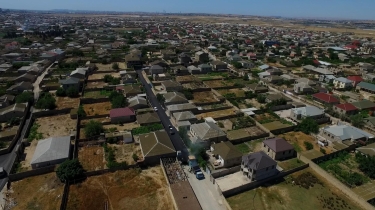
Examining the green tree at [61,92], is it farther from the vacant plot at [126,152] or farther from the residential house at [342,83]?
the residential house at [342,83]

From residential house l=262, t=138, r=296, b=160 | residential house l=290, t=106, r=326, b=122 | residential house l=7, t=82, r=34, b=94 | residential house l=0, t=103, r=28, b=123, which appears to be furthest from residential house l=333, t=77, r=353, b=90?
residential house l=7, t=82, r=34, b=94

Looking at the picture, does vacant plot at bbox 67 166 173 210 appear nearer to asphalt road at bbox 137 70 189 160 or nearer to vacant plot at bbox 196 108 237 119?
asphalt road at bbox 137 70 189 160

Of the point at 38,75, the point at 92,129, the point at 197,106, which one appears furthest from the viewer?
the point at 38,75

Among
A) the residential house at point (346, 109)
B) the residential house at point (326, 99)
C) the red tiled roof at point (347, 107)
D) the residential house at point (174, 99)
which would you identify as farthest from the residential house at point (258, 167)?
the residential house at point (326, 99)

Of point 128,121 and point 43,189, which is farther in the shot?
point 128,121

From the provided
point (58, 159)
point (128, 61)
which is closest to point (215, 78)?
point (128, 61)

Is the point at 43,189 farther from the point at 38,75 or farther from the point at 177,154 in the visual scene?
the point at 38,75

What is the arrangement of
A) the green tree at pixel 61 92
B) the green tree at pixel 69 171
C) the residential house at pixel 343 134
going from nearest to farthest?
the green tree at pixel 69 171 → the residential house at pixel 343 134 → the green tree at pixel 61 92

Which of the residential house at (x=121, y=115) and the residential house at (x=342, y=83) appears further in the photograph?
the residential house at (x=342, y=83)
